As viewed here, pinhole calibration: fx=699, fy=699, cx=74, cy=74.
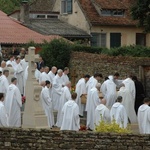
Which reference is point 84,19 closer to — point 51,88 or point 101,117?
point 51,88

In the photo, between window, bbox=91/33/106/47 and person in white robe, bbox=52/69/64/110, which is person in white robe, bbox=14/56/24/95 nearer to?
person in white robe, bbox=52/69/64/110

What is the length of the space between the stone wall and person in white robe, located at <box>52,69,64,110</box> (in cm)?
1045

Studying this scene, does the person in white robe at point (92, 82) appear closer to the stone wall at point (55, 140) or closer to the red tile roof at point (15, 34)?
the stone wall at point (55, 140)

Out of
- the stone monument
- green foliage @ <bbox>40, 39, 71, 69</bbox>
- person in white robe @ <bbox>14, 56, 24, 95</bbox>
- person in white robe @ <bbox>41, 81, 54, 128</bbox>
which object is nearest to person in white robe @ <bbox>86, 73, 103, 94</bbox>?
person in white robe @ <bbox>41, 81, 54, 128</bbox>

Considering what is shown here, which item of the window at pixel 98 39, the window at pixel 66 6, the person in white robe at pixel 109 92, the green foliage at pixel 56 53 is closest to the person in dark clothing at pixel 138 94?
the person in white robe at pixel 109 92


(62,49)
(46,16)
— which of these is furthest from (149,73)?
(46,16)

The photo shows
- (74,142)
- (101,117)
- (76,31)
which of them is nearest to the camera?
(74,142)

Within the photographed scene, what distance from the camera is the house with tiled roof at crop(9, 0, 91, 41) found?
5119cm

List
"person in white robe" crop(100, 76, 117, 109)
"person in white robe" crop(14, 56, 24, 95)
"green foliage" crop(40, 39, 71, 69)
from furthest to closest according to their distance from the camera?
"green foliage" crop(40, 39, 71, 69), "person in white robe" crop(14, 56, 24, 95), "person in white robe" crop(100, 76, 117, 109)

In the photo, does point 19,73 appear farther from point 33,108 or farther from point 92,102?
point 33,108

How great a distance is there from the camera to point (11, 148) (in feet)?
61.0

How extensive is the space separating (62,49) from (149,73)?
7.63 m

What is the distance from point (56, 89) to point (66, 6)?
26.6m

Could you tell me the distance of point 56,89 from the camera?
2942 cm
